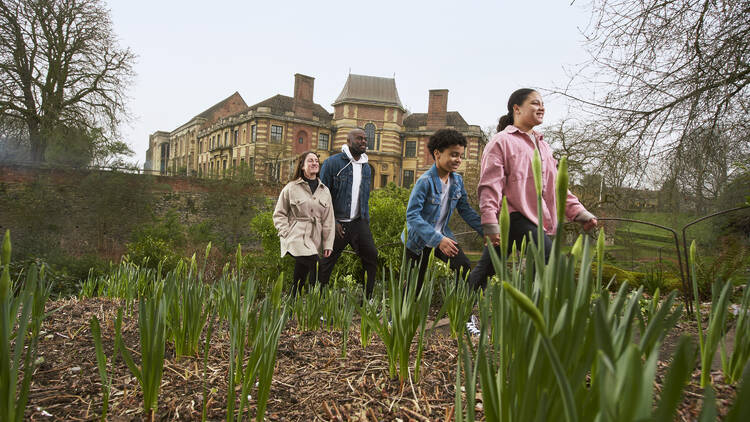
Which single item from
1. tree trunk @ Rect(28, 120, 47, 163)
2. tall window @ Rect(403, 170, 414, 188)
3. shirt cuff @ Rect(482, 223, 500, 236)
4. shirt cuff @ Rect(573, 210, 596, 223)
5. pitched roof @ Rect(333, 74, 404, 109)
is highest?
pitched roof @ Rect(333, 74, 404, 109)

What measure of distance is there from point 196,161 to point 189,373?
5404 centimetres

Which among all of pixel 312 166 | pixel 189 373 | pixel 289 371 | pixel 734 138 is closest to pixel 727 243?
pixel 734 138

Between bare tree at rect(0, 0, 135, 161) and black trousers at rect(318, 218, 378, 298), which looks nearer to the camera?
black trousers at rect(318, 218, 378, 298)

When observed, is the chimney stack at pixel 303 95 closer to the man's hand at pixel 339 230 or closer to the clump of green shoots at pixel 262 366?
the man's hand at pixel 339 230

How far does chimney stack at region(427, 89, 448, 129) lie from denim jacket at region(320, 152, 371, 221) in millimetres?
34833

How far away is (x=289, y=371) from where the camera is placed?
168cm

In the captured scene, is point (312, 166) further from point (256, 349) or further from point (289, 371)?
point (256, 349)

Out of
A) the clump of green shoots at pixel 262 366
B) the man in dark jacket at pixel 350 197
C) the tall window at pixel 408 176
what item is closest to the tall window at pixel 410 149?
the tall window at pixel 408 176

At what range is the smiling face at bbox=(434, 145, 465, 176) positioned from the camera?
3219 mm

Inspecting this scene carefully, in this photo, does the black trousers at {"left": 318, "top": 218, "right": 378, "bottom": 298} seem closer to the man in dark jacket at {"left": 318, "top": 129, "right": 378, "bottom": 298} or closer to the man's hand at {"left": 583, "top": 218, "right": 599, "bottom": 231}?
the man in dark jacket at {"left": 318, "top": 129, "right": 378, "bottom": 298}

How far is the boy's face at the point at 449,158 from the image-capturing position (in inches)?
127

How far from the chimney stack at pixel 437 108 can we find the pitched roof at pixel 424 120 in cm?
133

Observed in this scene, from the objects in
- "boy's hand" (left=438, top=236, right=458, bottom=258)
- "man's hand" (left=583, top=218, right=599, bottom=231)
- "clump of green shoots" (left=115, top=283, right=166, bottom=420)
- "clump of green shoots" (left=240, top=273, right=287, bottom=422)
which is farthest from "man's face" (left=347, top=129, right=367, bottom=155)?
"clump of green shoots" (left=115, top=283, right=166, bottom=420)

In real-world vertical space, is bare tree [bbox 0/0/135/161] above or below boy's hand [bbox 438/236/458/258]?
above
